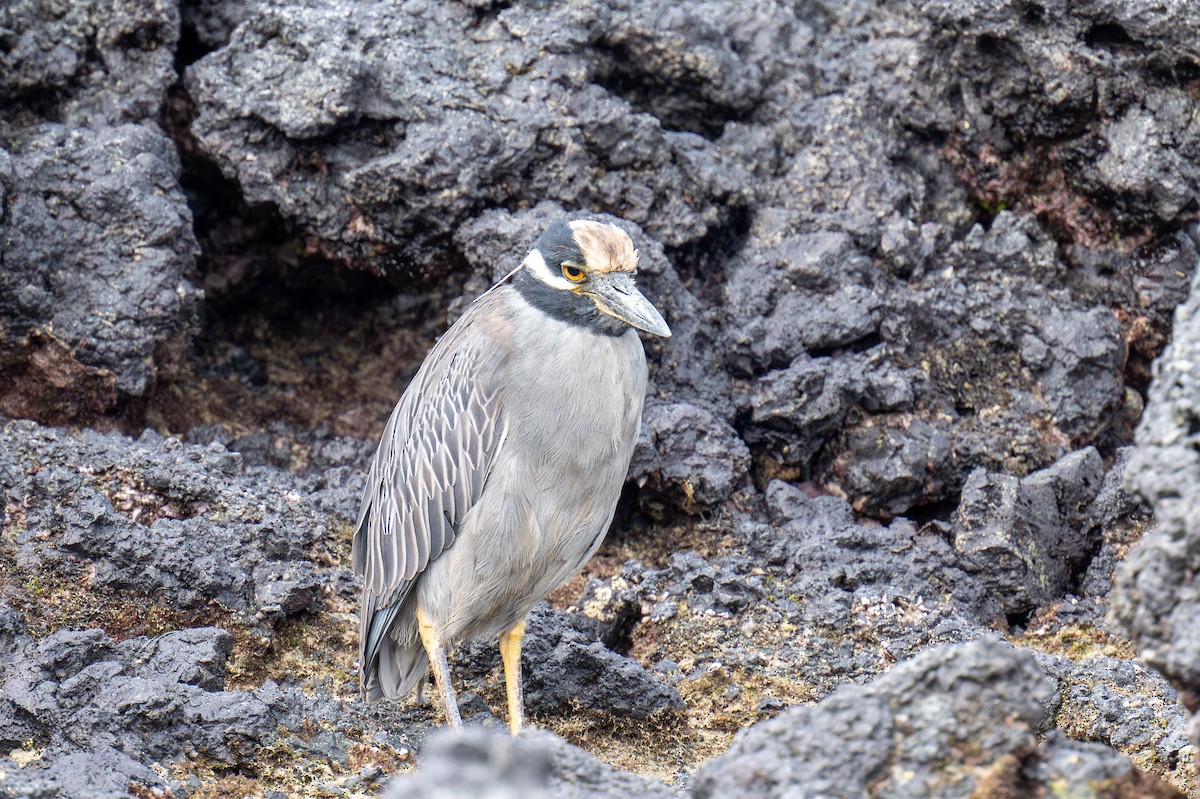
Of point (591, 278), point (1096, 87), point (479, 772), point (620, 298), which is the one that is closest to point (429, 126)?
point (591, 278)

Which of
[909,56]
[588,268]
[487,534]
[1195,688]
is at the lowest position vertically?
[487,534]

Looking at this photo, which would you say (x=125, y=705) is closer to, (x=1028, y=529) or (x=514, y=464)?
(x=514, y=464)

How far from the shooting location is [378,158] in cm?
496

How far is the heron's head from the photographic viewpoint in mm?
4039

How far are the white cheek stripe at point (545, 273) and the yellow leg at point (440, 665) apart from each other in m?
1.19

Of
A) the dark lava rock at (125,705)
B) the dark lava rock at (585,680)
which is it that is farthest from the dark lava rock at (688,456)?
the dark lava rock at (125,705)

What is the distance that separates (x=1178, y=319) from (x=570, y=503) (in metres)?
2.07

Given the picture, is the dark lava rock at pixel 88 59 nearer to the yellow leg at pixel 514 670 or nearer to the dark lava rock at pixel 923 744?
the yellow leg at pixel 514 670

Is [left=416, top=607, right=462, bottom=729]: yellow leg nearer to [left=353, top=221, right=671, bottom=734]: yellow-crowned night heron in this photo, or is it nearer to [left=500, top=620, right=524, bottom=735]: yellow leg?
[left=353, top=221, right=671, bottom=734]: yellow-crowned night heron

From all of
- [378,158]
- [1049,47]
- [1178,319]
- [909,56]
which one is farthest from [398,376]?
[1178,319]

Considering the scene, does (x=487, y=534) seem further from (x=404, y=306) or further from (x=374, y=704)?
(x=404, y=306)

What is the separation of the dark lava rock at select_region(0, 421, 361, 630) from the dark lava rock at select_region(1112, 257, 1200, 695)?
2.82 metres

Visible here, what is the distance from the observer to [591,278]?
162 inches

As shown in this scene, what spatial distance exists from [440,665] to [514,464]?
2.32 ft
